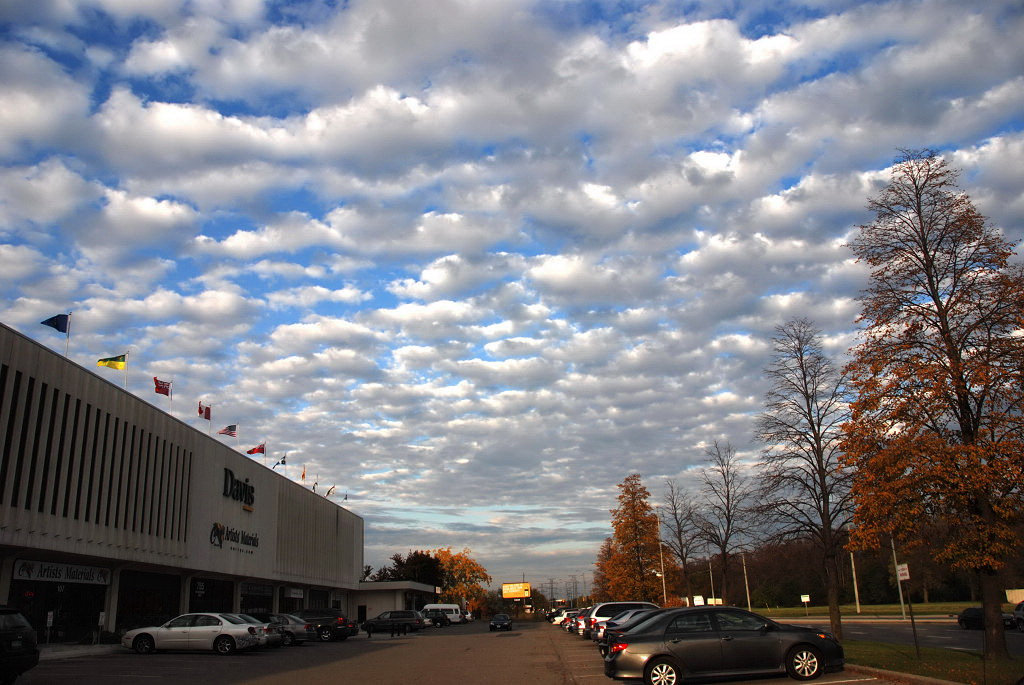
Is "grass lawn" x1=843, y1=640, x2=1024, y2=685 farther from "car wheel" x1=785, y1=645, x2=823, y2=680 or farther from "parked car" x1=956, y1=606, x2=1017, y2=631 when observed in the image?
"parked car" x1=956, y1=606, x2=1017, y2=631

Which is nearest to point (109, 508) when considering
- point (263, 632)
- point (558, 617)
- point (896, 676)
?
point (263, 632)

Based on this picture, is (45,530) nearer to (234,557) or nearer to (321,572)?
(234,557)

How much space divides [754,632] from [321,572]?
56.2 meters

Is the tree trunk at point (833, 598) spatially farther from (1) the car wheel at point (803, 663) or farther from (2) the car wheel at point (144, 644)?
(2) the car wheel at point (144, 644)

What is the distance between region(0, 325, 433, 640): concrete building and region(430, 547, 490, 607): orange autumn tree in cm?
6547

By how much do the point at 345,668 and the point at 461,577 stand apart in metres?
98.6

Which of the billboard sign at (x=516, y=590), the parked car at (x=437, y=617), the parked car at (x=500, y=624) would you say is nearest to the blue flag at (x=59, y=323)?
the parked car at (x=500, y=624)

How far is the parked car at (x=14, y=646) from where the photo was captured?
15.2 meters

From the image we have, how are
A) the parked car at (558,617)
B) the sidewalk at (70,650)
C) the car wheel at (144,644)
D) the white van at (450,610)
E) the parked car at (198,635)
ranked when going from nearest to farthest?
the sidewalk at (70,650) → the parked car at (198,635) → the car wheel at (144,644) → the parked car at (558,617) → the white van at (450,610)

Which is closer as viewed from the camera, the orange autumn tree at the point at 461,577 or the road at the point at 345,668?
the road at the point at 345,668

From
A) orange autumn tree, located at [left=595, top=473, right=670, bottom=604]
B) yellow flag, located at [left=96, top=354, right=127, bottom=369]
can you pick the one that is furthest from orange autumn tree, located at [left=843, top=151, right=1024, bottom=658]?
orange autumn tree, located at [left=595, top=473, right=670, bottom=604]

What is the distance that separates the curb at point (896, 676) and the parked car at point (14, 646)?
684 inches

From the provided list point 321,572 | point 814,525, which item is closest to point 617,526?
point 321,572

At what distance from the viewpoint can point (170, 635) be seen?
27.2 m
